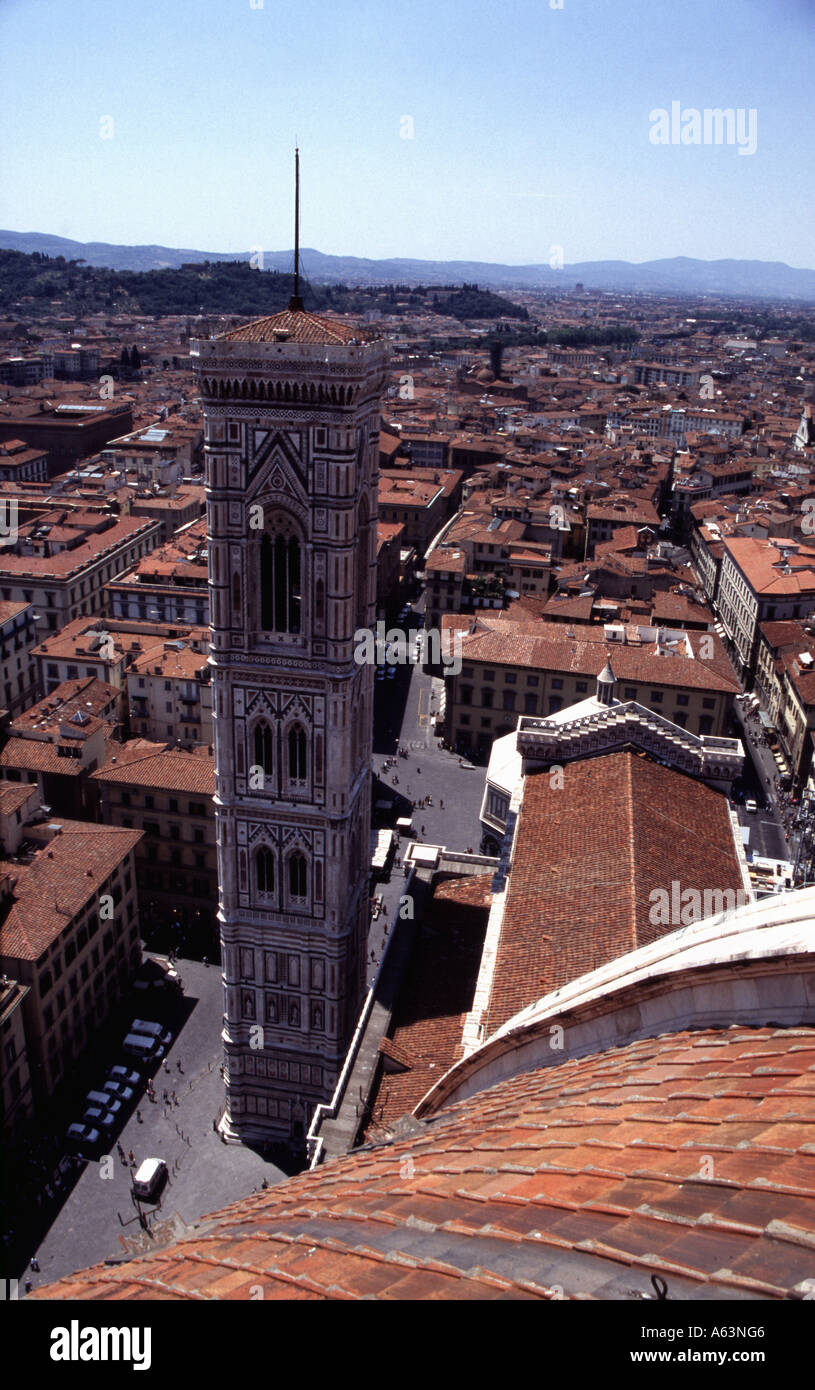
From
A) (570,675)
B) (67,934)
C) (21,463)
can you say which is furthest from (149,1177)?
(21,463)

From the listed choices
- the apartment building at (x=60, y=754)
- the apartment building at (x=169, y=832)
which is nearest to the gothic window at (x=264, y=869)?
the apartment building at (x=169, y=832)

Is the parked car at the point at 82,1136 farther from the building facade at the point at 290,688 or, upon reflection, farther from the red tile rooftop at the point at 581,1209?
the red tile rooftop at the point at 581,1209

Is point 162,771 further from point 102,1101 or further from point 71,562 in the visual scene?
point 71,562

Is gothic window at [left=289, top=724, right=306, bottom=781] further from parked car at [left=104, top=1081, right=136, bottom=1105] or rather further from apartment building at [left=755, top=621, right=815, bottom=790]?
apartment building at [left=755, top=621, right=815, bottom=790]

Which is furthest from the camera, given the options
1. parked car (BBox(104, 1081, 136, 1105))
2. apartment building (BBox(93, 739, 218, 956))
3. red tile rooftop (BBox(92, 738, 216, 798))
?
apartment building (BBox(93, 739, 218, 956))

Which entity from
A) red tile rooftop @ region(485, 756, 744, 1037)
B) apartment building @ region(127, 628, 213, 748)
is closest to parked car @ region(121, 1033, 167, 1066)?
apartment building @ region(127, 628, 213, 748)

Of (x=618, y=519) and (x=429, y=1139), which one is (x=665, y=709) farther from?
(x=429, y=1139)
